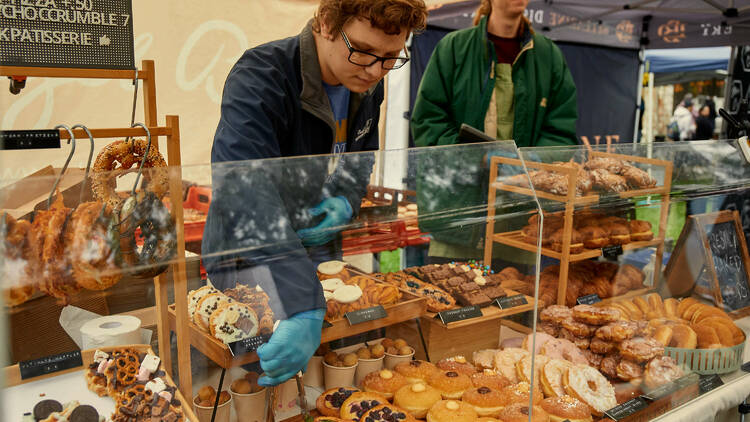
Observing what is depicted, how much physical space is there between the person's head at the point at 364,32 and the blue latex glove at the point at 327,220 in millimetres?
581

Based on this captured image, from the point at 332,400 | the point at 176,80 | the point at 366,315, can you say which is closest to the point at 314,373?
the point at 332,400

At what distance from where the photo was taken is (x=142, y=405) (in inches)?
46.6

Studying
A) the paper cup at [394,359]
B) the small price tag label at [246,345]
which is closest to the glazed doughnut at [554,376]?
the paper cup at [394,359]

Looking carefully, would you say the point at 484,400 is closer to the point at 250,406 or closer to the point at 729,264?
the point at 250,406

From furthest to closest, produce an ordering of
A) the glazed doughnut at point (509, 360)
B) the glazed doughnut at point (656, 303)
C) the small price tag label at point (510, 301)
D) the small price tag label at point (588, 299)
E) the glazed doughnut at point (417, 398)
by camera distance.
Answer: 1. the glazed doughnut at point (656, 303)
2. the small price tag label at point (588, 299)
3. the small price tag label at point (510, 301)
4. the glazed doughnut at point (509, 360)
5. the glazed doughnut at point (417, 398)

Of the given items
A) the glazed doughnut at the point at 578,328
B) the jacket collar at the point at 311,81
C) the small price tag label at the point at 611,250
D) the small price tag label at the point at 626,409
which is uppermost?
the jacket collar at the point at 311,81

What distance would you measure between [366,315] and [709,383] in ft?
4.59

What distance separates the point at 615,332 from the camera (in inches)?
83.0

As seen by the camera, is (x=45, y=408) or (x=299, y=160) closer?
(x=45, y=408)

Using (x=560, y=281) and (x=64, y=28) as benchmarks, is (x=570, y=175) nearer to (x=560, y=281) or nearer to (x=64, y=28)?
(x=560, y=281)

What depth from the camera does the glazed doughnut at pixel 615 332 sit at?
210 cm

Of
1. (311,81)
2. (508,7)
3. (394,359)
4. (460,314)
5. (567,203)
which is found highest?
(508,7)

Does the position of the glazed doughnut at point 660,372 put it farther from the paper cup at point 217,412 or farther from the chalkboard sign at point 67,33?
the chalkboard sign at point 67,33

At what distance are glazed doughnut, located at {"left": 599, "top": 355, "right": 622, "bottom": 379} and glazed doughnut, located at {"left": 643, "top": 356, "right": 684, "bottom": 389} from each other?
10cm
